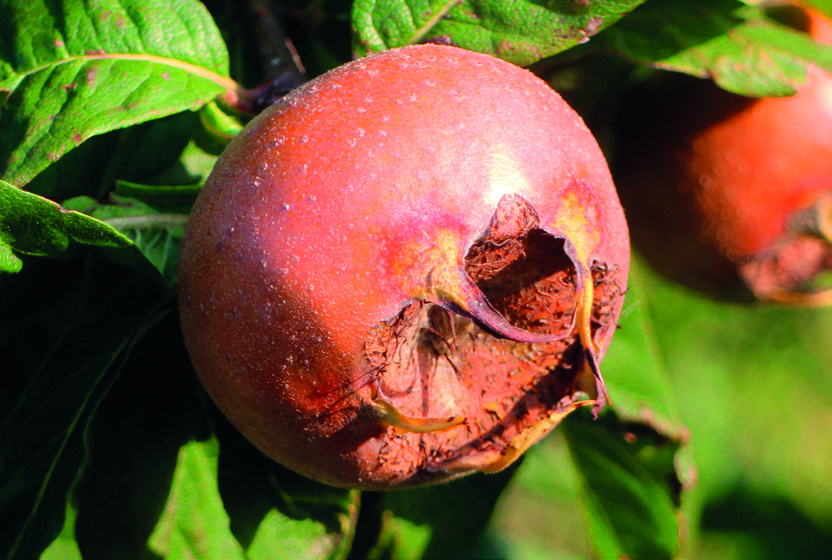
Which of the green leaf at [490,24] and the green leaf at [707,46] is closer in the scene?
the green leaf at [490,24]

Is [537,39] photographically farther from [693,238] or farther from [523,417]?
[693,238]

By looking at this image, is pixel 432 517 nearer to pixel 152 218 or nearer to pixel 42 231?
pixel 152 218

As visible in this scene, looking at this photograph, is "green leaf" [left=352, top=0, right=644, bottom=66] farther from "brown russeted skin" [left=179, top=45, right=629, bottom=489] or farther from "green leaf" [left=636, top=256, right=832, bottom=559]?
"green leaf" [left=636, top=256, right=832, bottom=559]

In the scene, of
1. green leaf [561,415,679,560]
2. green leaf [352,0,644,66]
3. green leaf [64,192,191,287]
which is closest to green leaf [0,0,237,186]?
green leaf [64,192,191,287]

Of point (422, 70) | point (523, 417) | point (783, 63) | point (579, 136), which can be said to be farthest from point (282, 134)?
point (783, 63)

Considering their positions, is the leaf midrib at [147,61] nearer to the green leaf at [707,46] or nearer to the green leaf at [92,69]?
the green leaf at [92,69]

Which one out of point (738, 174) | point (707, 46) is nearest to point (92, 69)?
point (707, 46)

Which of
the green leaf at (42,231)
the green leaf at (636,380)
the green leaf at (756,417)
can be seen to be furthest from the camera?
the green leaf at (756,417)

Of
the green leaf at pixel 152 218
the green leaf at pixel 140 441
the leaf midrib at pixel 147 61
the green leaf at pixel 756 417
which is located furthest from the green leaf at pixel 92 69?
the green leaf at pixel 756 417
